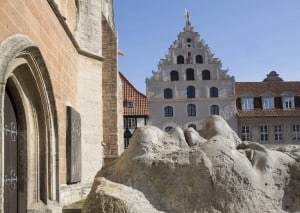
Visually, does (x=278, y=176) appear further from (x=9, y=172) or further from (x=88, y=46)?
(x=88, y=46)

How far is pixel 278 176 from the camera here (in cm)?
494

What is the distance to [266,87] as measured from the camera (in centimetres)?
4162

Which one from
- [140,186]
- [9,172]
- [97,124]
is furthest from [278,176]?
[97,124]

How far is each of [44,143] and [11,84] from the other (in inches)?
47.6

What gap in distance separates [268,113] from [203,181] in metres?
36.6

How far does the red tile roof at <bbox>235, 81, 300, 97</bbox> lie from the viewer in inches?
1613

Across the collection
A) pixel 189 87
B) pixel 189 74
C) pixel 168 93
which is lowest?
pixel 168 93

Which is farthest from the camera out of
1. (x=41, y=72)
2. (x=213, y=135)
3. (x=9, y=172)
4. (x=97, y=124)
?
(x=97, y=124)

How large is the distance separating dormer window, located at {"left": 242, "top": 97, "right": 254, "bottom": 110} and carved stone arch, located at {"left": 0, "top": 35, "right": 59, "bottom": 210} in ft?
111

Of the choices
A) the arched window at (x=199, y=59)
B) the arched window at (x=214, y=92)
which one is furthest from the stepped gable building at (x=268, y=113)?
the arched window at (x=199, y=59)

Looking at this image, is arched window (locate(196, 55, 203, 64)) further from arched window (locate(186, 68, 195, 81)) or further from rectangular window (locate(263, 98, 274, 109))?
rectangular window (locate(263, 98, 274, 109))

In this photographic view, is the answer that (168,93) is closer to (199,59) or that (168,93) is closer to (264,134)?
(199,59)

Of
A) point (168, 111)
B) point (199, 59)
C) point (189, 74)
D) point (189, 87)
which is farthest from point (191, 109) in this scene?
point (199, 59)

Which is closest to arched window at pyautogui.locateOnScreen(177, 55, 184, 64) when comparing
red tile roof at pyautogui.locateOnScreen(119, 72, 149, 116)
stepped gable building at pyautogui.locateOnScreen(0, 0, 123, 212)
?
red tile roof at pyautogui.locateOnScreen(119, 72, 149, 116)
